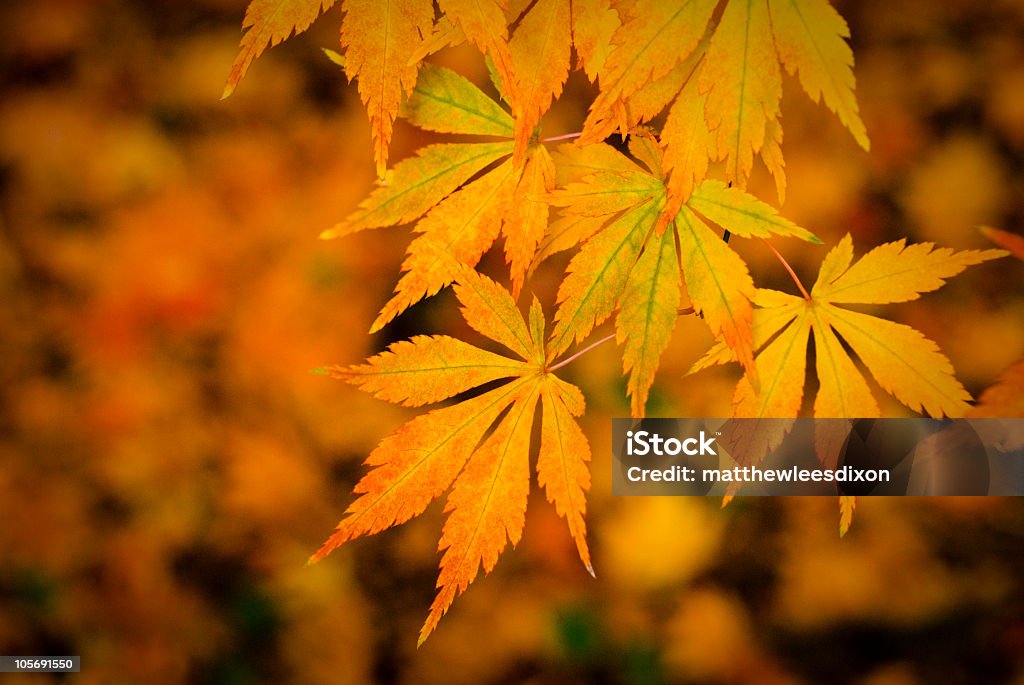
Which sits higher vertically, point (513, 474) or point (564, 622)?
point (513, 474)

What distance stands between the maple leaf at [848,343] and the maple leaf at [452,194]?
0.18m

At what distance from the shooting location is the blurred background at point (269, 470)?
103cm

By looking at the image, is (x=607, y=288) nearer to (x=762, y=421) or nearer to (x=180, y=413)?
(x=762, y=421)

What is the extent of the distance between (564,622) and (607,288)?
0.77m

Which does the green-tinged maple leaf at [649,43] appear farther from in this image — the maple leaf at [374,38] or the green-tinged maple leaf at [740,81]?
the maple leaf at [374,38]

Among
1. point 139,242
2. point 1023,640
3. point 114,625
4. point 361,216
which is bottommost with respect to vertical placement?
point 114,625

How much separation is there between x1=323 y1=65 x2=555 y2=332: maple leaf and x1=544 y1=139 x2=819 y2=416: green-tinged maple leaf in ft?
0.14

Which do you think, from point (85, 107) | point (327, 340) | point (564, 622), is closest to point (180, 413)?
point (327, 340)

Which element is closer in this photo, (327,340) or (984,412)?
(984,412)

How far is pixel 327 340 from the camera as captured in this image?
3.59ft

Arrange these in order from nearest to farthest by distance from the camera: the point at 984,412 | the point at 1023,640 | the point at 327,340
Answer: the point at 984,412
the point at 1023,640
the point at 327,340

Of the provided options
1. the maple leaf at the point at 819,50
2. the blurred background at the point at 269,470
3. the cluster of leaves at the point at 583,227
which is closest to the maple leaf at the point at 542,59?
the cluster of leaves at the point at 583,227

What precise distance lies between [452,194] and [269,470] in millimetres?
757

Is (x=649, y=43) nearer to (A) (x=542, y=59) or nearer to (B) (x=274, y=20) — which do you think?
(A) (x=542, y=59)
